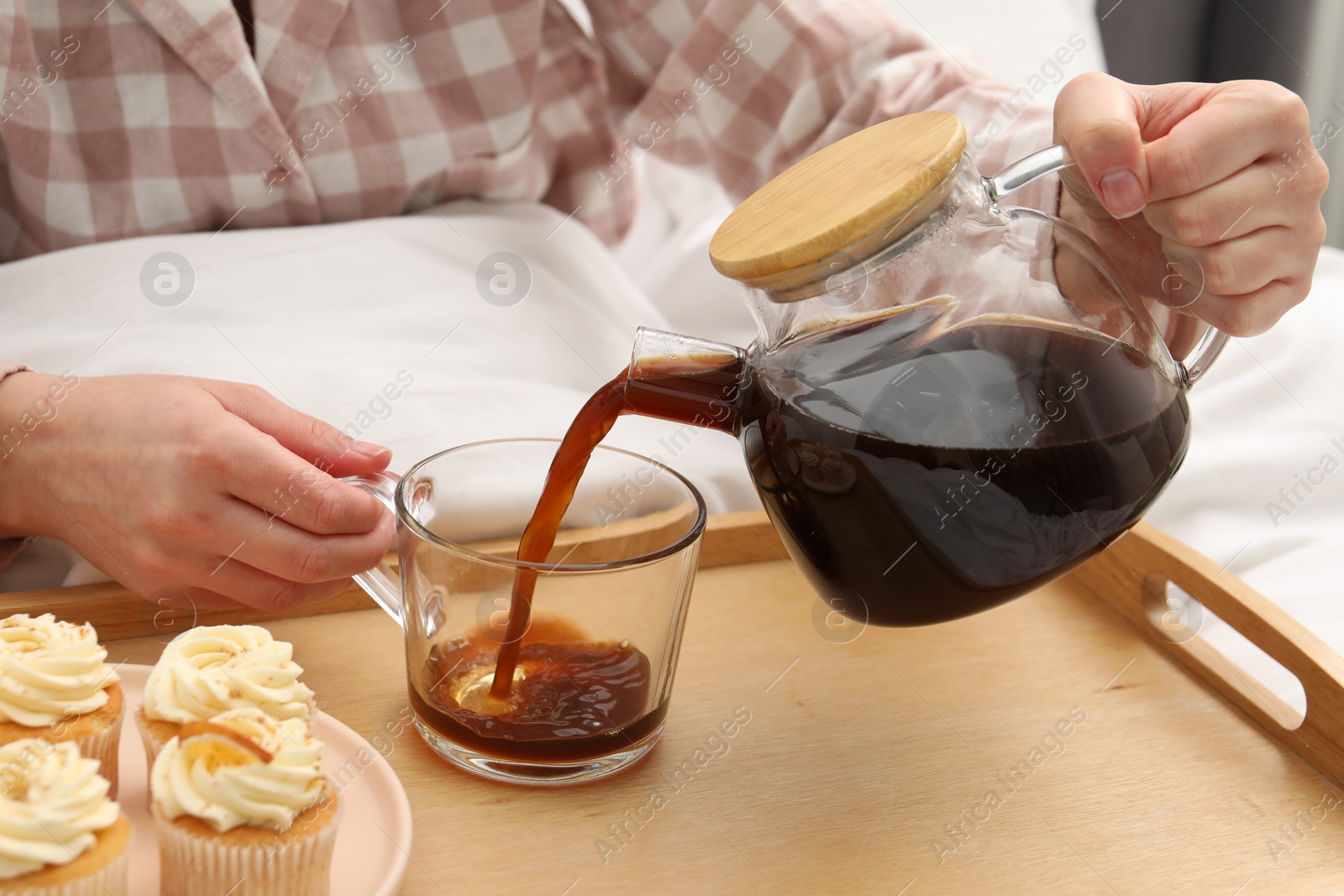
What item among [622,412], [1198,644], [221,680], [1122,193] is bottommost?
[1198,644]

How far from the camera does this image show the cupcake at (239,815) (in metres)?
0.50

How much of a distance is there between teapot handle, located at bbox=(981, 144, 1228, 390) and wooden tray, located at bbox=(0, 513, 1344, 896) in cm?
21

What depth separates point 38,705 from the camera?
1.80 ft

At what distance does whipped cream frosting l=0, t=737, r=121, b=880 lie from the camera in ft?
1.50

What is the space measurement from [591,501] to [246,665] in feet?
0.83

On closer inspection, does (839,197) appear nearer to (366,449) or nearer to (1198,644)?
(366,449)

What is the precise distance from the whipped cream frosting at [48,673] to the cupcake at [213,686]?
0.09 ft

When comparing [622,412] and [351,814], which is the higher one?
[622,412]

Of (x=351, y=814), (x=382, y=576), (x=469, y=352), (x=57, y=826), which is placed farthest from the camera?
(x=469, y=352)

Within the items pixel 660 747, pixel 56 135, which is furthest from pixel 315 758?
pixel 56 135

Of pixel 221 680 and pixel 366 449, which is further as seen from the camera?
pixel 366 449

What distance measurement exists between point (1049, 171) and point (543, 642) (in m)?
0.38

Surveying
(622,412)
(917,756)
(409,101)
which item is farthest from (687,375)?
(409,101)

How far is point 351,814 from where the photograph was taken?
1.88ft
